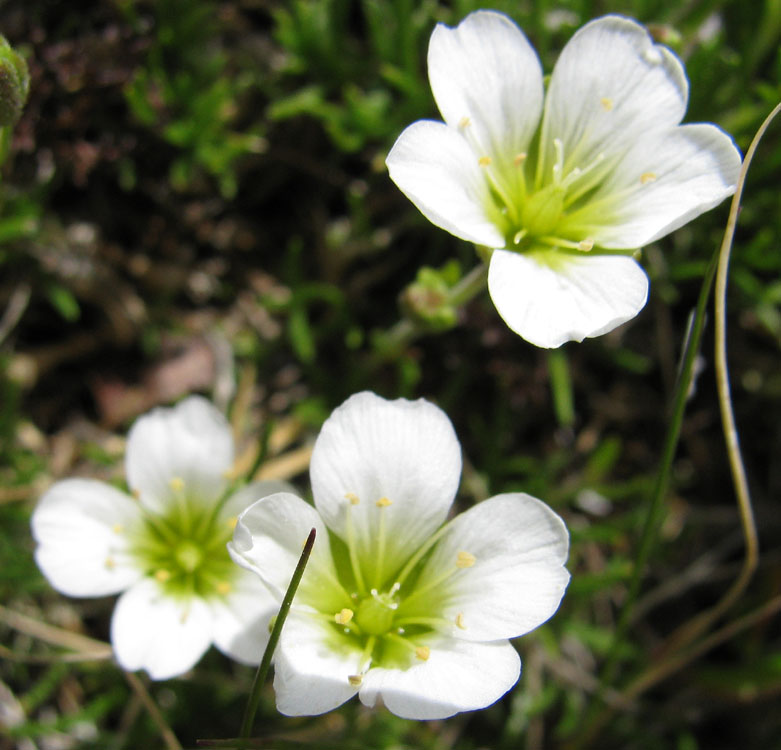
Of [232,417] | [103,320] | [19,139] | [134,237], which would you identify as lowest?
[232,417]

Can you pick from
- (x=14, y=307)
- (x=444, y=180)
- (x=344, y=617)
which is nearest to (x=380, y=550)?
(x=344, y=617)

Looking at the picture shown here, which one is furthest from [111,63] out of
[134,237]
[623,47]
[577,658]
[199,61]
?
[577,658]

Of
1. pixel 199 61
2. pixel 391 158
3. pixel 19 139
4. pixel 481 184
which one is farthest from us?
pixel 199 61

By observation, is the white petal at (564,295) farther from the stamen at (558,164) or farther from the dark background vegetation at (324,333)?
the dark background vegetation at (324,333)

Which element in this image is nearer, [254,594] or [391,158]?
[391,158]

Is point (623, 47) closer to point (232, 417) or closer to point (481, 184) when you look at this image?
point (481, 184)

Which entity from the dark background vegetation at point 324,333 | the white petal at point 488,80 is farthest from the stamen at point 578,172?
the dark background vegetation at point 324,333
